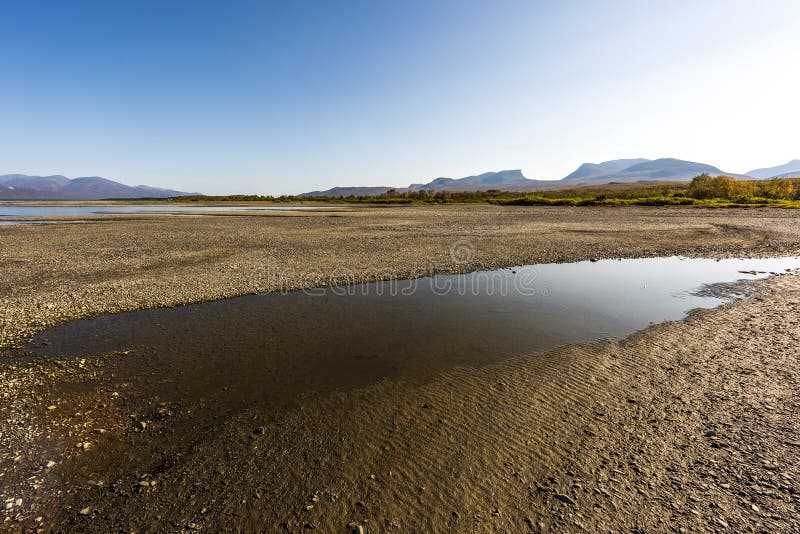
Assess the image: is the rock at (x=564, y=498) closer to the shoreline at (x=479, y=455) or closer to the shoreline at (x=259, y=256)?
the shoreline at (x=479, y=455)

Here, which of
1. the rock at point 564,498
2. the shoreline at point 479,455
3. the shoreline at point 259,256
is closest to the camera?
the shoreline at point 479,455

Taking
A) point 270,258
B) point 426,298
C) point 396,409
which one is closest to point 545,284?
point 426,298

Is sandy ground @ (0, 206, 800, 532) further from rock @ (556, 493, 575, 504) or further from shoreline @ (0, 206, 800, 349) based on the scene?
shoreline @ (0, 206, 800, 349)

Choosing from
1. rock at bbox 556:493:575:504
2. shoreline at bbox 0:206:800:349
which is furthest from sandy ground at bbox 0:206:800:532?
shoreline at bbox 0:206:800:349

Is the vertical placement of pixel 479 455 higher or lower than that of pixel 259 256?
lower

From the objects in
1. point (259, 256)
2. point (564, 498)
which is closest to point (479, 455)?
point (564, 498)

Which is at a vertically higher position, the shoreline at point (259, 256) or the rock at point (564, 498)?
the shoreline at point (259, 256)

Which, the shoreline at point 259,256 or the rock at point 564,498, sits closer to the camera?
the rock at point 564,498

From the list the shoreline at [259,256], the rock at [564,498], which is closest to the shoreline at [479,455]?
the rock at [564,498]

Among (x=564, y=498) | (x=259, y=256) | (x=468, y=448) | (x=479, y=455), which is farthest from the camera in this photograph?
(x=259, y=256)

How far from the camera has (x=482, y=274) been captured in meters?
17.4

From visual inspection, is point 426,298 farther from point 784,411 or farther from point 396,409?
point 784,411

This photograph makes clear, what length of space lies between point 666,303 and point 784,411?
7159 millimetres

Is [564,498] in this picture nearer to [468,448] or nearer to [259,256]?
[468,448]
